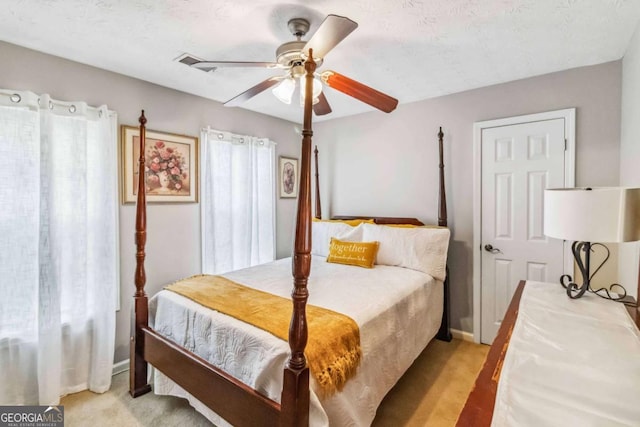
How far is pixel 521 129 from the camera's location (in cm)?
265

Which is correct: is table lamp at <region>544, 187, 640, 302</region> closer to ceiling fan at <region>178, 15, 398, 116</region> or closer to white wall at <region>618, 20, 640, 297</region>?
white wall at <region>618, 20, 640, 297</region>

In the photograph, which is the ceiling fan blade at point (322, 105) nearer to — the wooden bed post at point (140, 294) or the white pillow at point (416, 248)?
the wooden bed post at point (140, 294)

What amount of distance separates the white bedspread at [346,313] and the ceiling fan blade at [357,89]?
126cm

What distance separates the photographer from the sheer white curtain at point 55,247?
1942mm

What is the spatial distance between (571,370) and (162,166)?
301 cm

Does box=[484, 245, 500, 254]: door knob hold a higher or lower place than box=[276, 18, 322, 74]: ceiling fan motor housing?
lower

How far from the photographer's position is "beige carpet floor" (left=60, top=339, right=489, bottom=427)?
1910 millimetres

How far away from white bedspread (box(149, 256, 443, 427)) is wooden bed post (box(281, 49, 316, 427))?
10 centimetres

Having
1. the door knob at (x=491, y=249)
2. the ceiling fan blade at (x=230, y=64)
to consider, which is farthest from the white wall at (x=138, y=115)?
the door knob at (x=491, y=249)

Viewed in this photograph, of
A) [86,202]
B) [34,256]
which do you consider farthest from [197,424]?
[86,202]

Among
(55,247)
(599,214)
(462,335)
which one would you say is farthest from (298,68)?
(462,335)

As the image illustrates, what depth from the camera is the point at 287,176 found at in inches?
158

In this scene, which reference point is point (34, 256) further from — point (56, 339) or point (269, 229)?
point (269, 229)

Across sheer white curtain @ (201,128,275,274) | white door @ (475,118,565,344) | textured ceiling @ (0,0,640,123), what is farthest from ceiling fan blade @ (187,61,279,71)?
white door @ (475,118,565,344)
